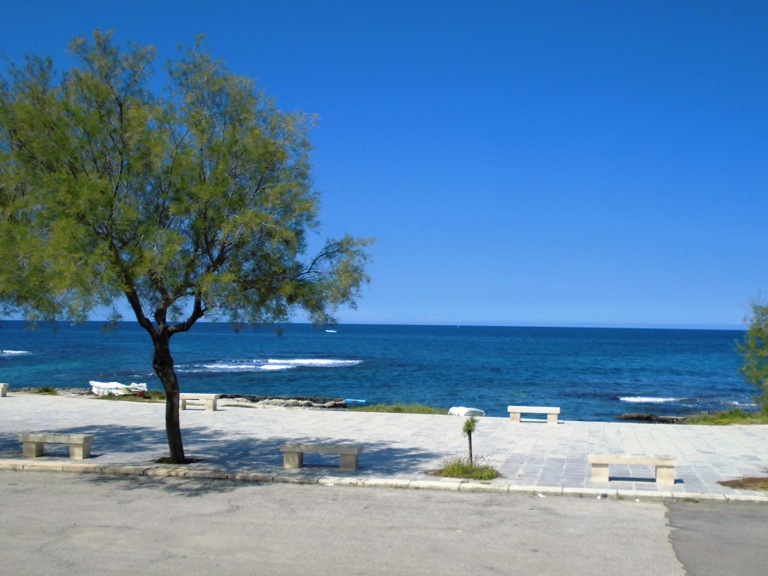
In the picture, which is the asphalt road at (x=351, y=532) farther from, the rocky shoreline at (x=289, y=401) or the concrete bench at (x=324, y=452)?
the rocky shoreline at (x=289, y=401)

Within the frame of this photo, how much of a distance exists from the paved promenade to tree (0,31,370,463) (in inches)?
87.8

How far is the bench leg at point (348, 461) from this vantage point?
1261cm

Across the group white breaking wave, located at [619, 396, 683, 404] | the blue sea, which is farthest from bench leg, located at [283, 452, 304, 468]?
white breaking wave, located at [619, 396, 683, 404]

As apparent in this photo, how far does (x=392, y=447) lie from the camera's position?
1546 cm

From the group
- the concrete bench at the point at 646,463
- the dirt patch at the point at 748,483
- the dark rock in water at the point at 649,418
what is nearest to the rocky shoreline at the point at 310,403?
the dark rock in water at the point at 649,418

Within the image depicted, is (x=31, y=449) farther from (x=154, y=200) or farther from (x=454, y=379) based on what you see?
(x=454, y=379)

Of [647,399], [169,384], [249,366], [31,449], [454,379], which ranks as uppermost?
[169,384]

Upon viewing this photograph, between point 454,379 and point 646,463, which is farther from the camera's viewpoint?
point 454,379

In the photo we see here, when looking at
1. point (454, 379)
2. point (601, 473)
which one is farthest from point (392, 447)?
point (454, 379)

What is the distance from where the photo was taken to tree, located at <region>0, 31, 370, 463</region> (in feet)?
34.4

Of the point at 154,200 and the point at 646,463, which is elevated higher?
the point at 154,200

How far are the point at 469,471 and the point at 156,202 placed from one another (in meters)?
6.26

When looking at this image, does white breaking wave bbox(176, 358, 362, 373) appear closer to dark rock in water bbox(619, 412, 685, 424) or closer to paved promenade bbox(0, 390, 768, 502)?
dark rock in water bbox(619, 412, 685, 424)

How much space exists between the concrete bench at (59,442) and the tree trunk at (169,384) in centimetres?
159
